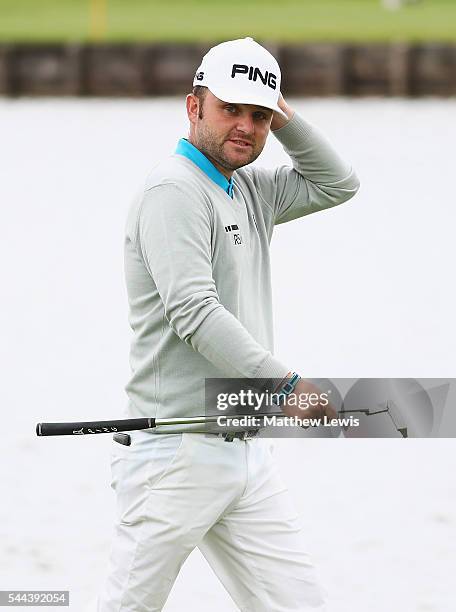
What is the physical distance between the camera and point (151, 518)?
3.15m

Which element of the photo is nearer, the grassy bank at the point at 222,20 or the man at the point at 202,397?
the man at the point at 202,397

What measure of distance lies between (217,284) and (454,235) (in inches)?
321

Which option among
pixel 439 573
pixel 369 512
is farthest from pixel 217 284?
pixel 369 512

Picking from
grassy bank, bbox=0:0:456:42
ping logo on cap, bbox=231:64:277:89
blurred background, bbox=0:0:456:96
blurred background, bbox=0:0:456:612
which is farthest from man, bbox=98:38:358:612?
grassy bank, bbox=0:0:456:42

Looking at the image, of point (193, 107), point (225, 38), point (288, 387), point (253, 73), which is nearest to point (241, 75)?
point (253, 73)

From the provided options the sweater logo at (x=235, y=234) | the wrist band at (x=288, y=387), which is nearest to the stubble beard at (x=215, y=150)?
the sweater logo at (x=235, y=234)

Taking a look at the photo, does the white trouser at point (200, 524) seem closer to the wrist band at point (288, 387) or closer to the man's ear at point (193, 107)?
the wrist band at point (288, 387)

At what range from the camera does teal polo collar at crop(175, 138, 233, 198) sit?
3156mm

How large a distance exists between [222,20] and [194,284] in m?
19.6

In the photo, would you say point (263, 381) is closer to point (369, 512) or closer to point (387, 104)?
point (369, 512)

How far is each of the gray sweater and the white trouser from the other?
90mm

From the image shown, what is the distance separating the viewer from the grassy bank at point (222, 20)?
20.4 m

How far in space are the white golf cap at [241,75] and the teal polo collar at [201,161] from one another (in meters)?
0.14

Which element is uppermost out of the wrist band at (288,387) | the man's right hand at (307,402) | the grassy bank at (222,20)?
the grassy bank at (222,20)
